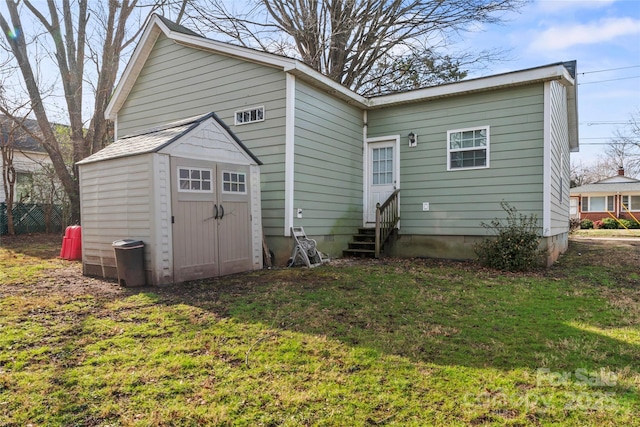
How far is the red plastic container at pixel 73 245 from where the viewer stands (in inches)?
310

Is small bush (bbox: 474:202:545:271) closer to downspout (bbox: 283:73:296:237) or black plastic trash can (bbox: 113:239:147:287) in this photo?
downspout (bbox: 283:73:296:237)

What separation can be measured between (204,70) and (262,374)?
787cm

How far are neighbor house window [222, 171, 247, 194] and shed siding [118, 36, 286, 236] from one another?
110 centimetres

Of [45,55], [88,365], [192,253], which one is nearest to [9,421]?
[88,365]

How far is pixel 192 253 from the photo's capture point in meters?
5.79

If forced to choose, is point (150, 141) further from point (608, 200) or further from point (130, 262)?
point (608, 200)

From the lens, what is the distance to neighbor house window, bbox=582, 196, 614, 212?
91.6ft

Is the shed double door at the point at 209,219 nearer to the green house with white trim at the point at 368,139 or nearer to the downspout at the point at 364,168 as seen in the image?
the green house with white trim at the point at 368,139

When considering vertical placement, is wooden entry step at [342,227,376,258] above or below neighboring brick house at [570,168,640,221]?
below

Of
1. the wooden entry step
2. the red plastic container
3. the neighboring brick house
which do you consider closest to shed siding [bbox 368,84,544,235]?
the wooden entry step

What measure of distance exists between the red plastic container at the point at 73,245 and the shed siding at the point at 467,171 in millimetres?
6712

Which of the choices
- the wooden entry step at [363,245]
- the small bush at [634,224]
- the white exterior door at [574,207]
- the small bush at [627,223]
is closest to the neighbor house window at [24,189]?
the wooden entry step at [363,245]

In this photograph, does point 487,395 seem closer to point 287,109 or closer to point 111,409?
point 111,409

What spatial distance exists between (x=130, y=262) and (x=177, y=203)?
1.00 meters
